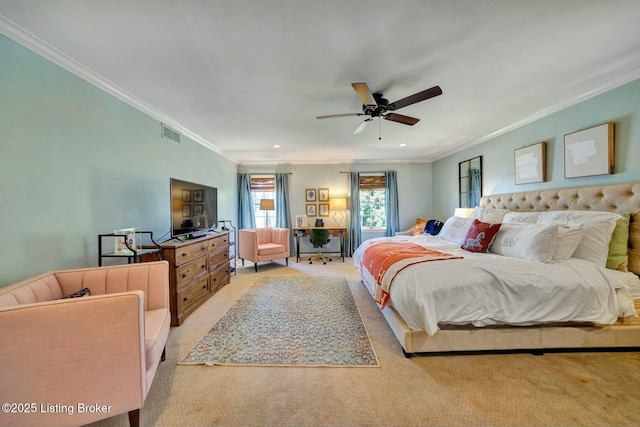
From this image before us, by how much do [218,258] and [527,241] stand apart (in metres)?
3.78

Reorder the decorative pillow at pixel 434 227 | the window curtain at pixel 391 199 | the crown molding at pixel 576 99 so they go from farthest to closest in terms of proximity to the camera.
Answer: the window curtain at pixel 391 199, the decorative pillow at pixel 434 227, the crown molding at pixel 576 99

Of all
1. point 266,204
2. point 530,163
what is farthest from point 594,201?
point 266,204

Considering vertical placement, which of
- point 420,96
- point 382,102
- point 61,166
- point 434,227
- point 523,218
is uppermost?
point 382,102

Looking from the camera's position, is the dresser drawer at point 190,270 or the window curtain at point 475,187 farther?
the window curtain at point 475,187

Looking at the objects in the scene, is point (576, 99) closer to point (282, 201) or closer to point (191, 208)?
point (191, 208)

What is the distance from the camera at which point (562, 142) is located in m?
2.86

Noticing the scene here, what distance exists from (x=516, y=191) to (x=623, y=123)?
52.7 inches

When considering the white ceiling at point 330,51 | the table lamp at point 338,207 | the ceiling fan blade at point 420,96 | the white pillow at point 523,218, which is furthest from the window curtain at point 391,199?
the ceiling fan blade at point 420,96

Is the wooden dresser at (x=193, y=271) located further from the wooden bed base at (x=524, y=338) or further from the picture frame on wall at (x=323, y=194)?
the picture frame on wall at (x=323, y=194)

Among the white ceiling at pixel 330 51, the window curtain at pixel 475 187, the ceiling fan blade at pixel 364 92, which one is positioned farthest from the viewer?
the window curtain at pixel 475 187

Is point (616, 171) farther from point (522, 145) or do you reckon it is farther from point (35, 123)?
point (35, 123)

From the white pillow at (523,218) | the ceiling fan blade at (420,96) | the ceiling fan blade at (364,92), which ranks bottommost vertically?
the white pillow at (523,218)

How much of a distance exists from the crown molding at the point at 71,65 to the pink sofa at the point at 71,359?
1717 millimetres

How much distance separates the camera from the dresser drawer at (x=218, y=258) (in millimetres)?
3357
